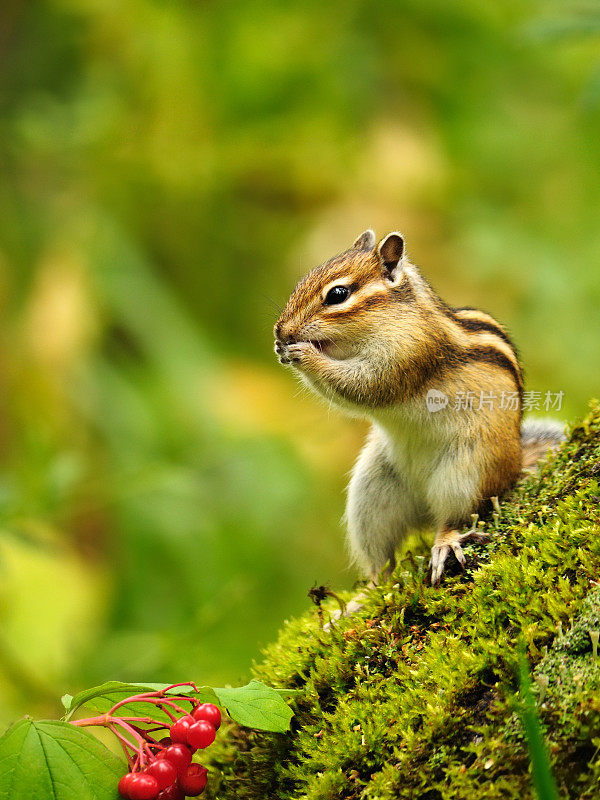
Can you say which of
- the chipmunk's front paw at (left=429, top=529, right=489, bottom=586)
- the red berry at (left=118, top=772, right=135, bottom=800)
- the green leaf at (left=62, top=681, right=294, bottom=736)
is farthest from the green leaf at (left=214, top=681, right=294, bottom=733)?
the chipmunk's front paw at (left=429, top=529, right=489, bottom=586)

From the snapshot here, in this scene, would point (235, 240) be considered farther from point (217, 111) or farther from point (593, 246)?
point (593, 246)

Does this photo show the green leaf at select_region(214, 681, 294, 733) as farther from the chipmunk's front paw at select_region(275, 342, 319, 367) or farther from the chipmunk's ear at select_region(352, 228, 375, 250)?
the chipmunk's ear at select_region(352, 228, 375, 250)

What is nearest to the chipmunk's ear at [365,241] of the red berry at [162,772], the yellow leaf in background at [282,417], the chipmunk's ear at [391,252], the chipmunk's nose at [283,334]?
the chipmunk's ear at [391,252]

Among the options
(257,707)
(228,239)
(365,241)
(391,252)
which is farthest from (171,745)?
(228,239)

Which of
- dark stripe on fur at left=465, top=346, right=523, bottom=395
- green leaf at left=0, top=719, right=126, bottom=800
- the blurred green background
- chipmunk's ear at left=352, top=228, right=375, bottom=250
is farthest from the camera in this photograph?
the blurred green background

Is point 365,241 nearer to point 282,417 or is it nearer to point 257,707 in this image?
point 257,707

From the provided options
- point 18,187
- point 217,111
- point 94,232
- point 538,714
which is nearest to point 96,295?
point 94,232
